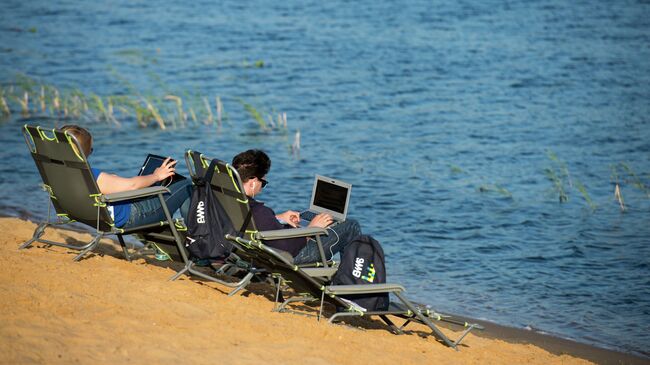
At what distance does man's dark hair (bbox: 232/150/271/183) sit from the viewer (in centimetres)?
758

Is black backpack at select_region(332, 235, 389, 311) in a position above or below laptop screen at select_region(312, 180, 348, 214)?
below

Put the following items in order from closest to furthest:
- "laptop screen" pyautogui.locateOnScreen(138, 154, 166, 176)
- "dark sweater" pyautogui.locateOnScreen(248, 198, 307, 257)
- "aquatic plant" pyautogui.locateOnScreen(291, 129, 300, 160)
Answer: "dark sweater" pyautogui.locateOnScreen(248, 198, 307, 257) → "laptop screen" pyautogui.locateOnScreen(138, 154, 166, 176) → "aquatic plant" pyautogui.locateOnScreen(291, 129, 300, 160)

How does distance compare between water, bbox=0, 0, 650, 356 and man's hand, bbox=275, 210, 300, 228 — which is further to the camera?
water, bbox=0, 0, 650, 356

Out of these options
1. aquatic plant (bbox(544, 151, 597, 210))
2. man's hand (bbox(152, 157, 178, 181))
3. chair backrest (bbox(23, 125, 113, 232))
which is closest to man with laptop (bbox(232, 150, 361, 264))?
man's hand (bbox(152, 157, 178, 181))

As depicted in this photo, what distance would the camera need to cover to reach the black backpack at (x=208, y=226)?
299 inches

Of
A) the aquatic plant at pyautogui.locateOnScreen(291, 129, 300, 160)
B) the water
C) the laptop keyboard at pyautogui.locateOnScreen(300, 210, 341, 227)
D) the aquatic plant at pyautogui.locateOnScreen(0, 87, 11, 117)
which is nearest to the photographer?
the laptop keyboard at pyautogui.locateOnScreen(300, 210, 341, 227)

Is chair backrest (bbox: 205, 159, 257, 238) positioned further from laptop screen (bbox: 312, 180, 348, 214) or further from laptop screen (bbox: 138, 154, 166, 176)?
laptop screen (bbox: 138, 154, 166, 176)

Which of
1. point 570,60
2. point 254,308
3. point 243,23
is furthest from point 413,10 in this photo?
point 254,308

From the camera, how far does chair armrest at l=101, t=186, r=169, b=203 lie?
7438 millimetres

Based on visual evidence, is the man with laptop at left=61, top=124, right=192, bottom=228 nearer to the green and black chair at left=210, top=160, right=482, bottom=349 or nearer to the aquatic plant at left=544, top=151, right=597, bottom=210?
the green and black chair at left=210, top=160, right=482, bottom=349

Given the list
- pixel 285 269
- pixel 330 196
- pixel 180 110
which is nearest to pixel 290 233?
pixel 285 269

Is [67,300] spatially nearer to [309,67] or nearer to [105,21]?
[309,67]

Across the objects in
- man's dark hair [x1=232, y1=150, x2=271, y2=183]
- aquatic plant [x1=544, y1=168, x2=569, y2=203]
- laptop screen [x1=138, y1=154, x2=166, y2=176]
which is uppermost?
man's dark hair [x1=232, y1=150, x2=271, y2=183]

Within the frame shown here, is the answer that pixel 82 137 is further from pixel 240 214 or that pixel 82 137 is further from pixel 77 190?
pixel 240 214
